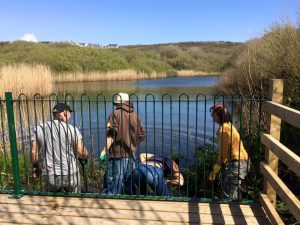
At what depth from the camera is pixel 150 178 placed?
A: 15.0 ft

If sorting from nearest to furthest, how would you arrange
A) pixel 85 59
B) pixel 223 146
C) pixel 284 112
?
pixel 284 112
pixel 223 146
pixel 85 59

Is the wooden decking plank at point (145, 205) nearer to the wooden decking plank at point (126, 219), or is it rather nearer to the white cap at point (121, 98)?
the wooden decking plank at point (126, 219)

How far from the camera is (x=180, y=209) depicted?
4.02 m

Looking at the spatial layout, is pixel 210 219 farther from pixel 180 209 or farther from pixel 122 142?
pixel 122 142

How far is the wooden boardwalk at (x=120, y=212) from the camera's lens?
12.3ft

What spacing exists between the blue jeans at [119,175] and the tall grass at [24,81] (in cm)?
987

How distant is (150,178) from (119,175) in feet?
1.31

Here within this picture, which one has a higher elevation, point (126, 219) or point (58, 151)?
point (58, 151)

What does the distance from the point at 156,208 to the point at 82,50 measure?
2280 inches

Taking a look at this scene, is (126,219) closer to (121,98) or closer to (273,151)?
(121,98)

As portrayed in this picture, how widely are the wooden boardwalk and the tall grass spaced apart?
995cm

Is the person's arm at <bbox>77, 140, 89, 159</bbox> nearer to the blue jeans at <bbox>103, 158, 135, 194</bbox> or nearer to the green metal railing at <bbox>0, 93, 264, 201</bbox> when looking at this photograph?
the green metal railing at <bbox>0, 93, 264, 201</bbox>

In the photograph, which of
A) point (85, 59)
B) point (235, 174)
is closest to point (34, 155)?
point (235, 174)

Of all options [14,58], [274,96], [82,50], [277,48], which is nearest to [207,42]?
[82,50]
